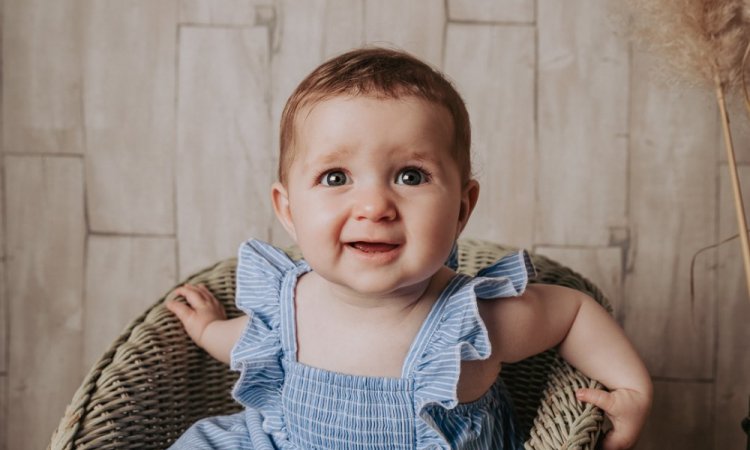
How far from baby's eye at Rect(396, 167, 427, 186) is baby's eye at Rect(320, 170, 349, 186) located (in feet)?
0.24

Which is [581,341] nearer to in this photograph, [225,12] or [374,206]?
[374,206]

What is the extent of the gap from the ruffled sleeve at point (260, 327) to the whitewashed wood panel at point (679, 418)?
99 cm

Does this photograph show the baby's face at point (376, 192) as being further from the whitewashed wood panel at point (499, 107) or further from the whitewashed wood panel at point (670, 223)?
the whitewashed wood panel at point (670, 223)

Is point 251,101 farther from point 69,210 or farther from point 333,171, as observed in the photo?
point 333,171

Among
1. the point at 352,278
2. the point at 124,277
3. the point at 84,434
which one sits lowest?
the point at 84,434

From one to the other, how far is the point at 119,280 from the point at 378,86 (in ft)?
3.60

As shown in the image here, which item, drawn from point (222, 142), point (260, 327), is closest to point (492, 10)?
point (222, 142)

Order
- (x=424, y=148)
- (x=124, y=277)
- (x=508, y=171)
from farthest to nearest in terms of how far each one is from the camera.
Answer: (x=124, y=277)
(x=508, y=171)
(x=424, y=148)

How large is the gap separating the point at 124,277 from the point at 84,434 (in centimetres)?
77

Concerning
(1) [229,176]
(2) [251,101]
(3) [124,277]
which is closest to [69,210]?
(3) [124,277]

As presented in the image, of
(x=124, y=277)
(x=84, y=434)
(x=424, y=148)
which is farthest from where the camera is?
(x=124, y=277)

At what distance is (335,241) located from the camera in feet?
3.59

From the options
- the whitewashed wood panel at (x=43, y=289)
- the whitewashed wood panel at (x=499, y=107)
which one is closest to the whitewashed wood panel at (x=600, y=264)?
the whitewashed wood panel at (x=499, y=107)

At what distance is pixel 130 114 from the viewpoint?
1.85 meters
